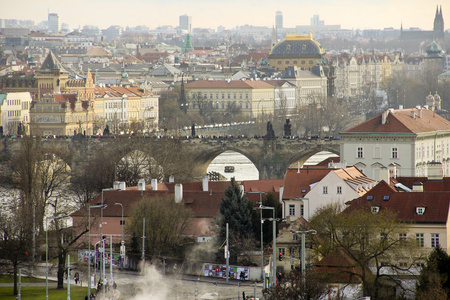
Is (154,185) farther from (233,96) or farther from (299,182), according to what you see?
(233,96)

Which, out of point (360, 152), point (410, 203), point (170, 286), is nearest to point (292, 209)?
point (410, 203)

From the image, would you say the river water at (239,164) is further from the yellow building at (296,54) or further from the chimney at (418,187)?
the yellow building at (296,54)

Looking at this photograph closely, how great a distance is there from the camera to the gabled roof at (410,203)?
44.4 metres

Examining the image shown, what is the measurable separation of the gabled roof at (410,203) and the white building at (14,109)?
2831 inches

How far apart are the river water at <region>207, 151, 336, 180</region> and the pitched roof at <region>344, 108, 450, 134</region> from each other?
1887 cm

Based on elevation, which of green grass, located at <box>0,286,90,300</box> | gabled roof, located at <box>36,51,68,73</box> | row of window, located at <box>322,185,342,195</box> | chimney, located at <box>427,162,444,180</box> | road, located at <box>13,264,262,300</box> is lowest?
green grass, located at <box>0,286,90,300</box>

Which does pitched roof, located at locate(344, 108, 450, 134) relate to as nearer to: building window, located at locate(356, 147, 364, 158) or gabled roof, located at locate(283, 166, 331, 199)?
building window, located at locate(356, 147, 364, 158)

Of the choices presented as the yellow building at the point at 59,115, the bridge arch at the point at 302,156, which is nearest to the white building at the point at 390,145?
the bridge arch at the point at 302,156

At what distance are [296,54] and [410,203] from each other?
→ 463 feet

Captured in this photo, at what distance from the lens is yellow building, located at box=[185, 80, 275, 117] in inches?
5851

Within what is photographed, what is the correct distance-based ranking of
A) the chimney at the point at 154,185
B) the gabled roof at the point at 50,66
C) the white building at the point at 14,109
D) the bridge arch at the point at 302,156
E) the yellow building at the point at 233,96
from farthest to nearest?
the yellow building at the point at 233,96, the gabled roof at the point at 50,66, the white building at the point at 14,109, the bridge arch at the point at 302,156, the chimney at the point at 154,185

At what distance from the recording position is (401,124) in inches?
2611

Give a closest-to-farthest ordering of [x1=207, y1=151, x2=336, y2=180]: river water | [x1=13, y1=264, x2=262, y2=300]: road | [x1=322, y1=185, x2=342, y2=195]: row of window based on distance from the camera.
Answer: [x1=13, y1=264, x2=262, y2=300]: road, [x1=322, y1=185, x2=342, y2=195]: row of window, [x1=207, y1=151, x2=336, y2=180]: river water

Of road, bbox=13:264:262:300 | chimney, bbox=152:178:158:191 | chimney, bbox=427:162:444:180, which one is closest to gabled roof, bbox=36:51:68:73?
chimney, bbox=152:178:158:191
